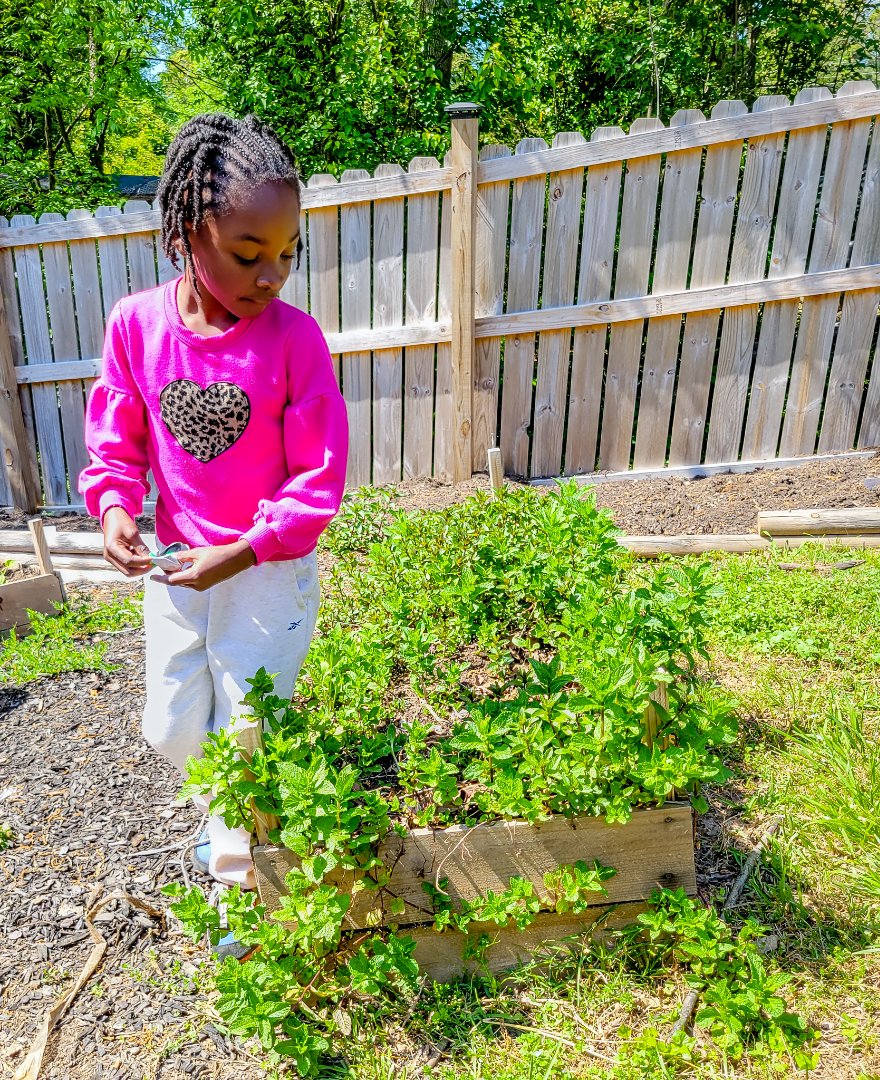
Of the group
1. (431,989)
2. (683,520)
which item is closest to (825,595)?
(683,520)

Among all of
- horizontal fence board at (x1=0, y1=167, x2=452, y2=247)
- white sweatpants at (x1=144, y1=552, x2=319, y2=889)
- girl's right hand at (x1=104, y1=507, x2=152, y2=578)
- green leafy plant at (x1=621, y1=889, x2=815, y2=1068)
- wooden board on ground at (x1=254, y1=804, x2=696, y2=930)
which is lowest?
green leafy plant at (x1=621, y1=889, x2=815, y2=1068)

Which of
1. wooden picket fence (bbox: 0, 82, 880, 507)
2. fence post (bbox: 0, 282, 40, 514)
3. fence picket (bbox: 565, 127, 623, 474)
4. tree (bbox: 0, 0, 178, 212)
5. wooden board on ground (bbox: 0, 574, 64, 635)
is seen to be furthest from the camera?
tree (bbox: 0, 0, 178, 212)

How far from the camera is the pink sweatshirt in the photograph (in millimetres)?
1881

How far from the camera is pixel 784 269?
5.37 metres

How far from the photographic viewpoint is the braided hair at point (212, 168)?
177 centimetres

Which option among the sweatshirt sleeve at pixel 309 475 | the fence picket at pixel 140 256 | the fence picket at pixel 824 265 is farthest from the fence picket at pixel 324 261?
the sweatshirt sleeve at pixel 309 475

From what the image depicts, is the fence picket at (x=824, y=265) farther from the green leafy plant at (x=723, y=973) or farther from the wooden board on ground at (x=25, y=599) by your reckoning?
the wooden board on ground at (x=25, y=599)

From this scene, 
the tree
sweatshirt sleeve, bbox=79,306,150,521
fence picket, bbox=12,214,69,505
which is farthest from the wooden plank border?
the tree

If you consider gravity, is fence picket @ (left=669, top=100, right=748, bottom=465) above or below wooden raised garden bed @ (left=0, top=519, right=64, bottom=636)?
above

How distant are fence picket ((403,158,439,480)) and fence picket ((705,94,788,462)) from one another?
76.8 inches

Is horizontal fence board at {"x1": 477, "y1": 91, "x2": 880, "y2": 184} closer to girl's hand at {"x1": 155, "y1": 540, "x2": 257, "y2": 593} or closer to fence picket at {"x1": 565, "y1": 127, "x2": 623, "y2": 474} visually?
fence picket at {"x1": 565, "y1": 127, "x2": 623, "y2": 474}

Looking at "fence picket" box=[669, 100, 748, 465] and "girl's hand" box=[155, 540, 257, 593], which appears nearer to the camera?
"girl's hand" box=[155, 540, 257, 593]

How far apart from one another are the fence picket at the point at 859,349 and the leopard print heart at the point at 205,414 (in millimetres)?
4768

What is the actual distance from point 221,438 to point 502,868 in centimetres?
120
